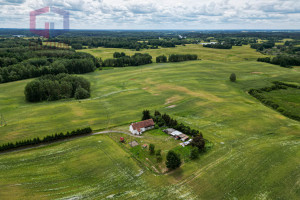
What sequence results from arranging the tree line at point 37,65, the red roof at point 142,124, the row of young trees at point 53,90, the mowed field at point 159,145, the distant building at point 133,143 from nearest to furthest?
the mowed field at point 159,145 → the distant building at point 133,143 → the red roof at point 142,124 → the row of young trees at point 53,90 → the tree line at point 37,65

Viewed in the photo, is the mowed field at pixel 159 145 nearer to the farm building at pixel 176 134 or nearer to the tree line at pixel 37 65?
the farm building at pixel 176 134

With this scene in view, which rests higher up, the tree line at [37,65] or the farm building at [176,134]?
the tree line at [37,65]

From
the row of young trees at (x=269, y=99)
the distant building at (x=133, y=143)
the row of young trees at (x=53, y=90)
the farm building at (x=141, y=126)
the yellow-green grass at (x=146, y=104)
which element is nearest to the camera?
the distant building at (x=133, y=143)

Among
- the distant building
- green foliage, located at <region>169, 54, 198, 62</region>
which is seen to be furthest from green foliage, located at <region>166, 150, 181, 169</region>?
green foliage, located at <region>169, 54, 198, 62</region>

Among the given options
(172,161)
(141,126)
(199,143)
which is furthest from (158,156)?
(141,126)

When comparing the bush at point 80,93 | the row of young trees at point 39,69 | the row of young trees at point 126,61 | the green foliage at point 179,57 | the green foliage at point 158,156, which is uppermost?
the green foliage at point 179,57

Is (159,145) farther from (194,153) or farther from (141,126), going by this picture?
(194,153)

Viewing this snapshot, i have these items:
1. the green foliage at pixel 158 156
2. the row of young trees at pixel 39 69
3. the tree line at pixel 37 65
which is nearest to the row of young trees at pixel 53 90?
the row of young trees at pixel 39 69
